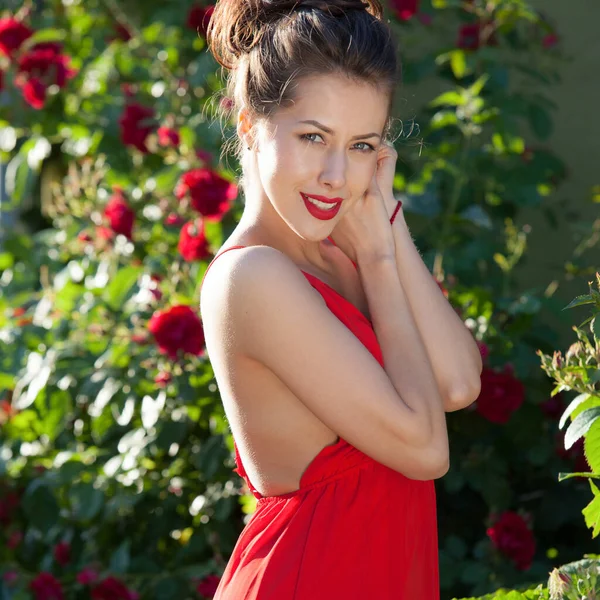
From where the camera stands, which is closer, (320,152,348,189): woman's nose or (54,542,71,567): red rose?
(320,152,348,189): woman's nose

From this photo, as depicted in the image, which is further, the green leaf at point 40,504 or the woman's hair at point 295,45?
the green leaf at point 40,504

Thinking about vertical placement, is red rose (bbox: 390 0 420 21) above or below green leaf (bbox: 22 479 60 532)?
above

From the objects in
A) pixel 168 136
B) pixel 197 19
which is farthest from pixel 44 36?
pixel 168 136

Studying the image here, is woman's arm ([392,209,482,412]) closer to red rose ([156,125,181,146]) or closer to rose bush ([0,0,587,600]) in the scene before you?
rose bush ([0,0,587,600])

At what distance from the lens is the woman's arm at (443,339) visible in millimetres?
1792

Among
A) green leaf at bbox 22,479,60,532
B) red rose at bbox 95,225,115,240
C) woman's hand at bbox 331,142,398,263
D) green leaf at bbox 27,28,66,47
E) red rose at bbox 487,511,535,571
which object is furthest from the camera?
green leaf at bbox 27,28,66,47

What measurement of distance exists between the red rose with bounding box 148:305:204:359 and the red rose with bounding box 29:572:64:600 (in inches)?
34.8

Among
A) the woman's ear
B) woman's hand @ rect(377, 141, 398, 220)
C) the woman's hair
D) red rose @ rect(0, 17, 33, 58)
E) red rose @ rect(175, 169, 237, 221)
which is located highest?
red rose @ rect(0, 17, 33, 58)

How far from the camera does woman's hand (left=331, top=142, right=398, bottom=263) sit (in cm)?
185

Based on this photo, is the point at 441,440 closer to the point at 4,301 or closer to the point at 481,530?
the point at 481,530

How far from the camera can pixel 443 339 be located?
70.9 inches

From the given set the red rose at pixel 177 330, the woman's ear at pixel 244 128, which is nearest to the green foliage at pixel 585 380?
the woman's ear at pixel 244 128

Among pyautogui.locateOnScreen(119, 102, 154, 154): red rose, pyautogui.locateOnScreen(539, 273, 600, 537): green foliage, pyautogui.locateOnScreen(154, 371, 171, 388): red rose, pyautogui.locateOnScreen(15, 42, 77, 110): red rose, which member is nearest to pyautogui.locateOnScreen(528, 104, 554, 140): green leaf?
pyautogui.locateOnScreen(119, 102, 154, 154): red rose

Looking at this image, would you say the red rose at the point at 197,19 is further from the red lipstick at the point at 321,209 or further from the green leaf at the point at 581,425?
the green leaf at the point at 581,425
